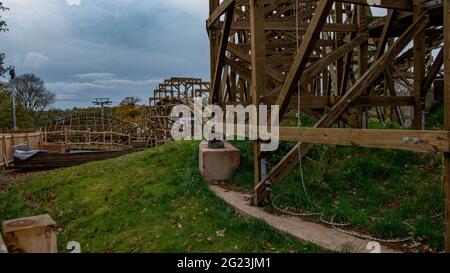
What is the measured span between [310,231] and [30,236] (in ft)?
9.62

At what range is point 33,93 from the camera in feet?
174

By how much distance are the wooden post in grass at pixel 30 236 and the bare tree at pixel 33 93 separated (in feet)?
182

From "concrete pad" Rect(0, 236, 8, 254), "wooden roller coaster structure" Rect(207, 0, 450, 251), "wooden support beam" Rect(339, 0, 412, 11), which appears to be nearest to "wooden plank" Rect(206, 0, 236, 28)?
"wooden roller coaster structure" Rect(207, 0, 450, 251)

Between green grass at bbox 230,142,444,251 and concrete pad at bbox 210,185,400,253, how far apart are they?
0.27 meters

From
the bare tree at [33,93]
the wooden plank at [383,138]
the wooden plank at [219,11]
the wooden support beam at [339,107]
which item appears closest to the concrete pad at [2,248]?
the wooden plank at [383,138]

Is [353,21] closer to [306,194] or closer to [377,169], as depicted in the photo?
[377,169]

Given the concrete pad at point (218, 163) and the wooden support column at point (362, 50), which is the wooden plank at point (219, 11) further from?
A: the wooden support column at point (362, 50)

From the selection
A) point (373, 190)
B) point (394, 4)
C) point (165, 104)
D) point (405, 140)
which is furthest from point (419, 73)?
point (165, 104)

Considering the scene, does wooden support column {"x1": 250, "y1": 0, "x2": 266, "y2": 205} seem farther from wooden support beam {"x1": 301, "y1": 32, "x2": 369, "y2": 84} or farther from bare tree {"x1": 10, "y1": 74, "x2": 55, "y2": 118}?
bare tree {"x1": 10, "y1": 74, "x2": 55, "y2": 118}

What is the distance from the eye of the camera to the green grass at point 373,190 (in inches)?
155

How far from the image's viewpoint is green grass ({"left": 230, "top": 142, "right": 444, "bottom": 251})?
3939 mm

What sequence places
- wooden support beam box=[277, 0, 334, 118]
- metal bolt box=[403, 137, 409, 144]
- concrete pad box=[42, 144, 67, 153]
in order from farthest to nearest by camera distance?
concrete pad box=[42, 144, 67, 153] < wooden support beam box=[277, 0, 334, 118] < metal bolt box=[403, 137, 409, 144]

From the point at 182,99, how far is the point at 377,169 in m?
19.6
